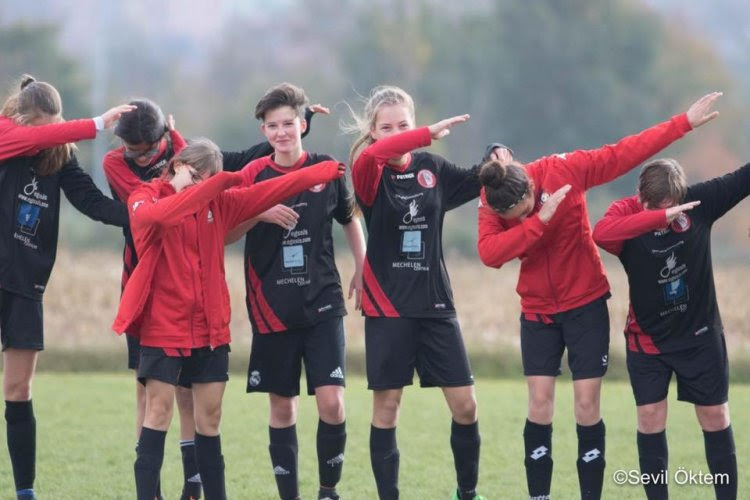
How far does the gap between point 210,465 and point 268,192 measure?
1.32 meters

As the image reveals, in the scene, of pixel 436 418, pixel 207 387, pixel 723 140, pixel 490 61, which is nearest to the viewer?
pixel 207 387

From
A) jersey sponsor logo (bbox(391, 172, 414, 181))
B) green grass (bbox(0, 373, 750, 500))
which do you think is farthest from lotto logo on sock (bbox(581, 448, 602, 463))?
jersey sponsor logo (bbox(391, 172, 414, 181))

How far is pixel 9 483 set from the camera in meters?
6.57

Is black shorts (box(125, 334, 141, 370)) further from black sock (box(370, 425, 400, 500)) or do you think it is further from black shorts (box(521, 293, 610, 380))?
black shorts (box(521, 293, 610, 380))

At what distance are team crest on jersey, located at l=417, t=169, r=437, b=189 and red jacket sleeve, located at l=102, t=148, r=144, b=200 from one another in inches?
55.1

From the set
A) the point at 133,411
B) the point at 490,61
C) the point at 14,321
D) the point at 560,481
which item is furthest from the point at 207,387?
the point at 490,61

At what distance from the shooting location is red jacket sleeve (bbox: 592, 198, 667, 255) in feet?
17.8

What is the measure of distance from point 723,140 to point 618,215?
56.7ft

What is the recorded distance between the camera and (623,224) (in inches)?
217

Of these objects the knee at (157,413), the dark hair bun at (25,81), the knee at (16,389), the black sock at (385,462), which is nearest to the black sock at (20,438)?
the knee at (16,389)

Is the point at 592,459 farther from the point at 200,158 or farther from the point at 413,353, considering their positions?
the point at 200,158

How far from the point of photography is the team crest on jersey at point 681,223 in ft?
18.4

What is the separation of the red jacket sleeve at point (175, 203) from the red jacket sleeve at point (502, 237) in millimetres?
1215

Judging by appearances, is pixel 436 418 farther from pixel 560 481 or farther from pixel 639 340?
pixel 639 340
